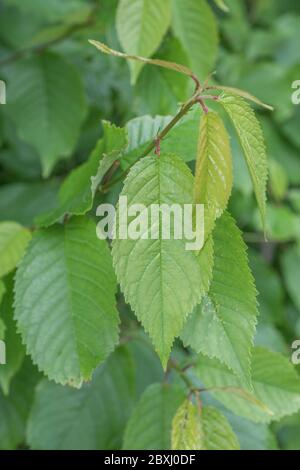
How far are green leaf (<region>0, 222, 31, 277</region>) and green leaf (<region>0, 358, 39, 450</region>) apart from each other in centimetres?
33

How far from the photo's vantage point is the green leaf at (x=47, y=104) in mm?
1335

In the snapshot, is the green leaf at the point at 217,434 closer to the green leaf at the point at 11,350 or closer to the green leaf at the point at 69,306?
the green leaf at the point at 69,306

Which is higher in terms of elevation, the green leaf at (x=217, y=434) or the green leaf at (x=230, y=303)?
the green leaf at (x=230, y=303)

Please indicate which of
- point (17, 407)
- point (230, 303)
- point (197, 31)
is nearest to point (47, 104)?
point (197, 31)

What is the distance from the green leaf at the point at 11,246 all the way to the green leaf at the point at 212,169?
0.31 meters

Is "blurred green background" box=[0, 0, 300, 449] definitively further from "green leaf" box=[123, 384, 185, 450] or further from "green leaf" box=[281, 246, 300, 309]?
"green leaf" box=[123, 384, 185, 450]

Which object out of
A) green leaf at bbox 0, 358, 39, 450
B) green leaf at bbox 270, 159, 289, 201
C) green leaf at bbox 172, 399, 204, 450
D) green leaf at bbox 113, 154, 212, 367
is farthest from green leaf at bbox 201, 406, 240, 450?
green leaf at bbox 270, 159, 289, 201

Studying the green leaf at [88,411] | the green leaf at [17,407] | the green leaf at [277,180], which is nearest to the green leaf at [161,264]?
the green leaf at [88,411]

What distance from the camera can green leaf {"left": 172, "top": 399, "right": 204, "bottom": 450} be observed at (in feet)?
2.62

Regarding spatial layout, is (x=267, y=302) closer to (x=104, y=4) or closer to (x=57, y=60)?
(x=57, y=60)

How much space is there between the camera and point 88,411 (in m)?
1.09
